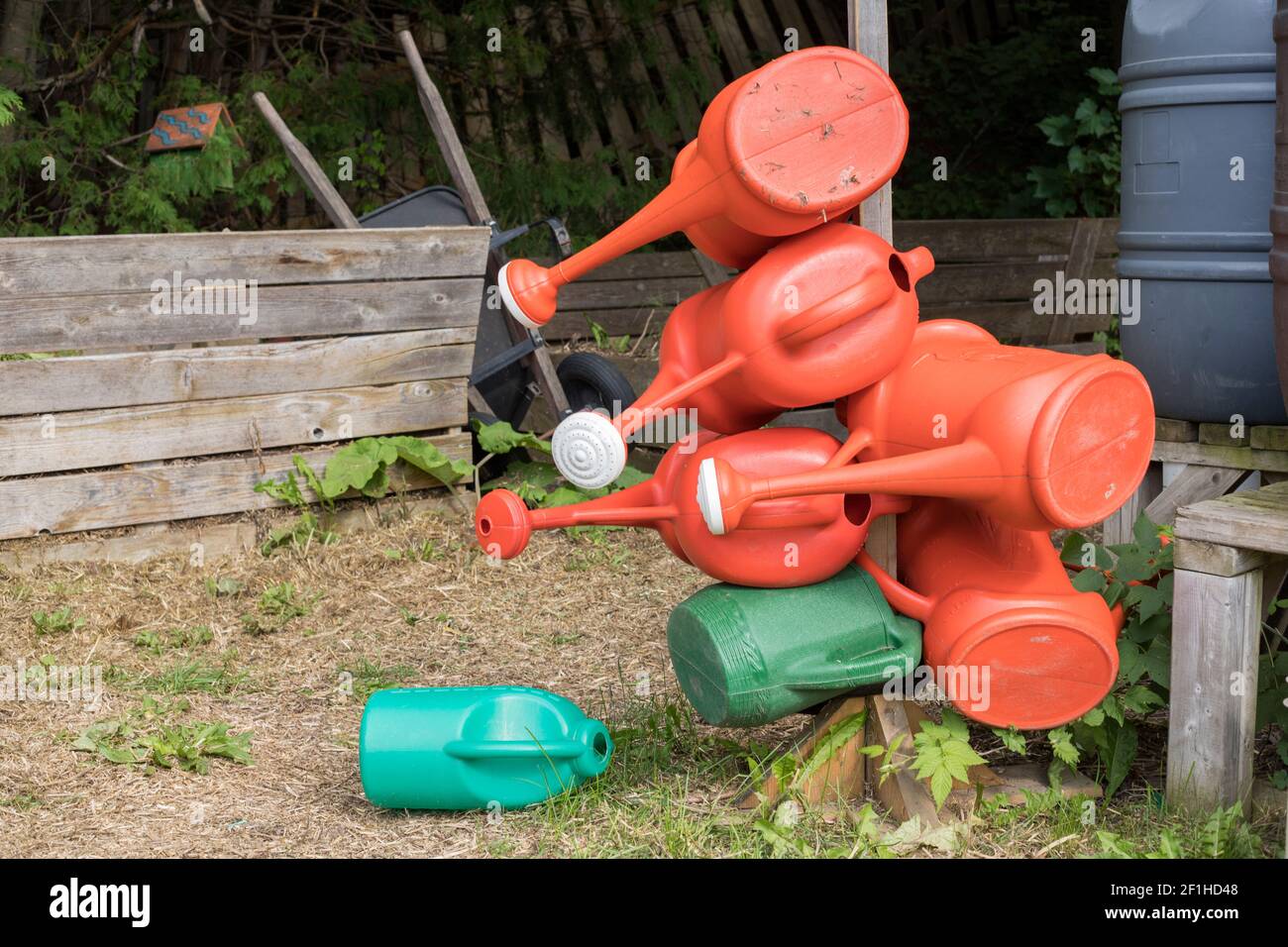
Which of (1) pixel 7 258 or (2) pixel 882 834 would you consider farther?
(1) pixel 7 258

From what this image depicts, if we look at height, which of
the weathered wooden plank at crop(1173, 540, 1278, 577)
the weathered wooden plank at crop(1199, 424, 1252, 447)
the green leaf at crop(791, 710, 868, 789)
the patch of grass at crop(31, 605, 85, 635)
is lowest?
the patch of grass at crop(31, 605, 85, 635)

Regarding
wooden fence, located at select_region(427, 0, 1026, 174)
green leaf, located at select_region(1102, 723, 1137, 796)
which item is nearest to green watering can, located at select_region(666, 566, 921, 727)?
green leaf, located at select_region(1102, 723, 1137, 796)

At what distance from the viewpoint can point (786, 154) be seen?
94.3 inches

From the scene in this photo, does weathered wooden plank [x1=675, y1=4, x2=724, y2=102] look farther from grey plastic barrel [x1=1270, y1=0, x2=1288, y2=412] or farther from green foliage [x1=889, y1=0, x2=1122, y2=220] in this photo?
grey plastic barrel [x1=1270, y1=0, x2=1288, y2=412]

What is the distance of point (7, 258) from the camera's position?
4043mm

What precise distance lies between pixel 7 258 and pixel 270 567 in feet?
3.93

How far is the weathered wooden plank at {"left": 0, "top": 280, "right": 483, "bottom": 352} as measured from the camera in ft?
13.5

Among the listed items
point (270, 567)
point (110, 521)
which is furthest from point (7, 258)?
point (270, 567)

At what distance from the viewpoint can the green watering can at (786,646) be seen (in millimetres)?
2508

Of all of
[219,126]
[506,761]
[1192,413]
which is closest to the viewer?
[506,761]

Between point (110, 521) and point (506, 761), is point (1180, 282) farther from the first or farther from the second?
point (110, 521)

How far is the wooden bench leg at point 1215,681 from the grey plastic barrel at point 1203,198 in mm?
876

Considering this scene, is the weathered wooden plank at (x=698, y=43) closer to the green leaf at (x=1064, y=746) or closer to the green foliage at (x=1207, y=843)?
the green leaf at (x=1064, y=746)

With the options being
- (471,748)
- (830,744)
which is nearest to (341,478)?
(471,748)
